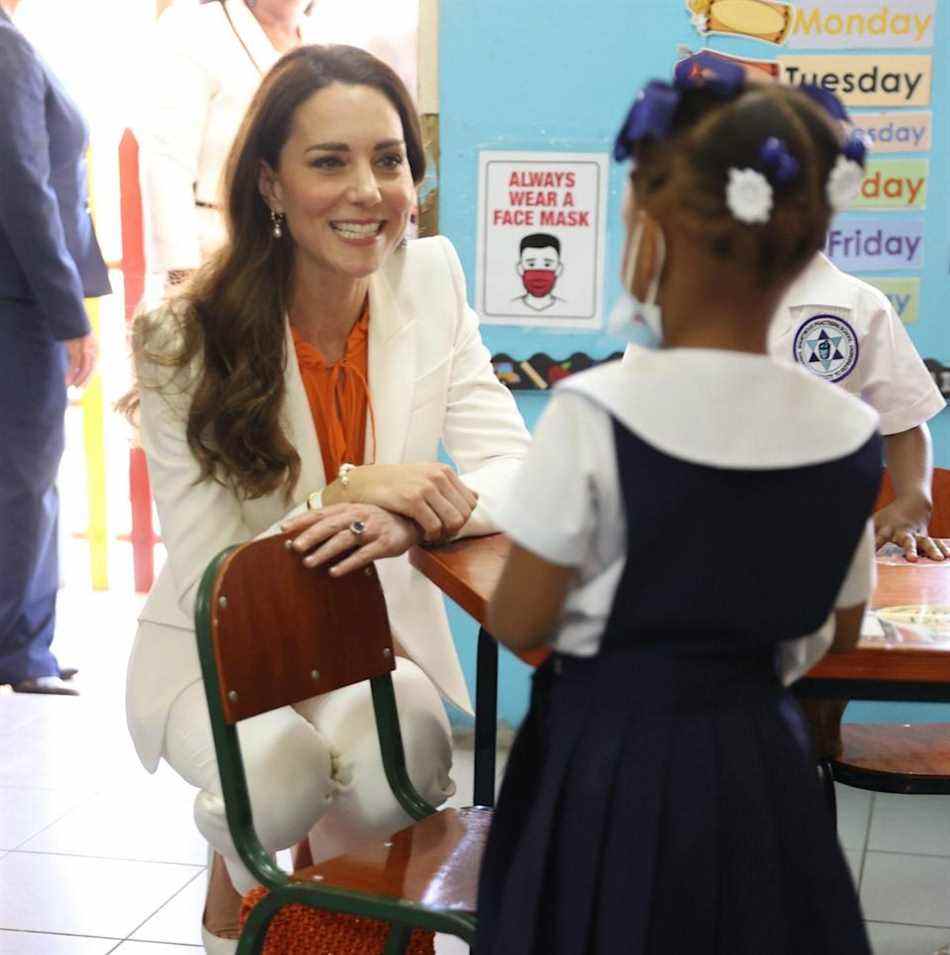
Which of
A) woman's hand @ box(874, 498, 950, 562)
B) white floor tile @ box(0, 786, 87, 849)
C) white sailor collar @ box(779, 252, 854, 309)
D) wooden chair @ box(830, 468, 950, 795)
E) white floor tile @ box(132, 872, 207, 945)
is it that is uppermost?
white sailor collar @ box(779, 252, 854, 309)

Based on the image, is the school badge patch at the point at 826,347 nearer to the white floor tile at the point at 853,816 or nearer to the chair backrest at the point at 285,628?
the chair backrest at the point at 285,628

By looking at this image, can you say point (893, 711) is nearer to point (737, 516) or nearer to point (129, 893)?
point (129, 893)

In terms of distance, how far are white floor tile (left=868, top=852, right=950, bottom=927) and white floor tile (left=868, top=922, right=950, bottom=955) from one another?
0.09 ft

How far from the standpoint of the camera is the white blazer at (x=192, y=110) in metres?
3.34

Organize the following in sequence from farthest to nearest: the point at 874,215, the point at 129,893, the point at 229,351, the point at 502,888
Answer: the point at 874,215 < the point at 129,893 < the point at 229,351 < the point at 502,888

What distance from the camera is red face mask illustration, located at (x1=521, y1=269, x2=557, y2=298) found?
10.9 feet

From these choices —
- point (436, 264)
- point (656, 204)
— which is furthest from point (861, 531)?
point (436, 264)

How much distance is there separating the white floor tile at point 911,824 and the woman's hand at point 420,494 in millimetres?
1592

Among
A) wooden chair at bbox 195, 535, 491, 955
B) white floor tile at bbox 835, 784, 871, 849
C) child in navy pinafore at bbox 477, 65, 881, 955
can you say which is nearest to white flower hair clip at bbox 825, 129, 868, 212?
child in navy pinafore at bbox 477, 65, 881, 955

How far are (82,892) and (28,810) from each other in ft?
1.67

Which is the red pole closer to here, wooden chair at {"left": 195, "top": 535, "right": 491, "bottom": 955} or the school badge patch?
the school badge patch

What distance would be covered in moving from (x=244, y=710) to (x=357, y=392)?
2.26 feet

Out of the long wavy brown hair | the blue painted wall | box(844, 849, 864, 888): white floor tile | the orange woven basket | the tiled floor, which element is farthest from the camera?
the blue painted wall

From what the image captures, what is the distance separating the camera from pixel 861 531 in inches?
45.6
